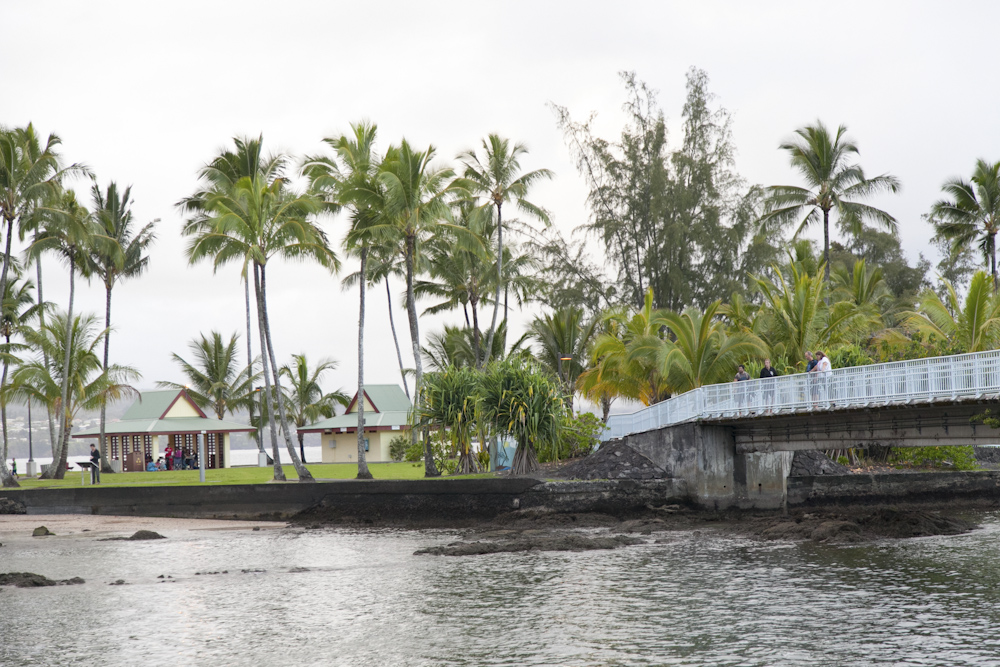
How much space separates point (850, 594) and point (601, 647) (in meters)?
5.14

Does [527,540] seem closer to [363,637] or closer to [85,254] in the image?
[363,637]

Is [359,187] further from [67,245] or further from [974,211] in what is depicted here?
[974,211]

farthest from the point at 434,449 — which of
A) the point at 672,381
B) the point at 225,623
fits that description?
the point at 225,623

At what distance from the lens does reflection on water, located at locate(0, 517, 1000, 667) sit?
11195 mm

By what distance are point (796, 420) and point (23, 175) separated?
26761 mm

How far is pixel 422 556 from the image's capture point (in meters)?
19.6

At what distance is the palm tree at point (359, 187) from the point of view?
3097 cm

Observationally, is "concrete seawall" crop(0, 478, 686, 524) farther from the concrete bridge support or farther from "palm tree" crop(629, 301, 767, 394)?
"palm tree" crop(629, 301, 767, 394)

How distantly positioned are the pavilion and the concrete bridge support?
27.1m

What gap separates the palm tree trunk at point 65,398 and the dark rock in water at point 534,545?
20.9 meters

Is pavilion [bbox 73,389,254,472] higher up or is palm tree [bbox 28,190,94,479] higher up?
palm tree [bbox 28,190,94,479]

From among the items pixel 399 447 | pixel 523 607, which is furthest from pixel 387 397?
pixel 523 607

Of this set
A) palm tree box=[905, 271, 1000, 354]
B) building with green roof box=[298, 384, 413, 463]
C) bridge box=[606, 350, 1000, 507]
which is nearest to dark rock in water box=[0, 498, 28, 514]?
bridge box=[606, 350, 1000, 507]

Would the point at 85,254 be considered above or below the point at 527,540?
above
